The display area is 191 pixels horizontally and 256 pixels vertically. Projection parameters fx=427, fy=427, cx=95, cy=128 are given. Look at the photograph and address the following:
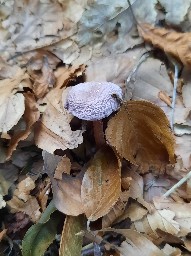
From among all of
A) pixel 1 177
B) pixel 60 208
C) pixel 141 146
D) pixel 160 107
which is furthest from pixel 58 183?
pixel 160 107

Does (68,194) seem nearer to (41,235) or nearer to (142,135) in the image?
(41,235)

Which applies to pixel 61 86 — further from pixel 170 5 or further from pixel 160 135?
pixel 170 5

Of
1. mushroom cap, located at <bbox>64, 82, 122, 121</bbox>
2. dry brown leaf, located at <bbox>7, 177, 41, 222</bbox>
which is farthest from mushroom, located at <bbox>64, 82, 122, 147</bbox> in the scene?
dry brown leaf, located at <bbox>7, 177, 41, 222</bbox>

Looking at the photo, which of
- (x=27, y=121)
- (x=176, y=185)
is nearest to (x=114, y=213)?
(x=176, y=185)

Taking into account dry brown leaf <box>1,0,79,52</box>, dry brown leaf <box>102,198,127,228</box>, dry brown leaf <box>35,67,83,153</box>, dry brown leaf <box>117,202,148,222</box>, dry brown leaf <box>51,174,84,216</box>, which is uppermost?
dry brown leaf <box>1,0,79,52</box>

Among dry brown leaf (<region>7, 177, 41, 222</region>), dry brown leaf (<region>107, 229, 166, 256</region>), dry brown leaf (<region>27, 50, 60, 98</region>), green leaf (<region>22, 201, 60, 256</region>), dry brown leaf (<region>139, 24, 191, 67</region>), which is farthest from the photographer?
dry brown leaf (<region>27, 50, 60, 98</region>)

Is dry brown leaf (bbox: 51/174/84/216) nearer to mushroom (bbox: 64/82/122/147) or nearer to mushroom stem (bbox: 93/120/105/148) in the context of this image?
mushroom stem (bbox: 93/120/105/148)

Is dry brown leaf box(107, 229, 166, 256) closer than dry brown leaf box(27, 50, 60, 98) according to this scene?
Yes
